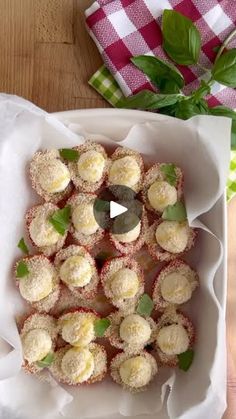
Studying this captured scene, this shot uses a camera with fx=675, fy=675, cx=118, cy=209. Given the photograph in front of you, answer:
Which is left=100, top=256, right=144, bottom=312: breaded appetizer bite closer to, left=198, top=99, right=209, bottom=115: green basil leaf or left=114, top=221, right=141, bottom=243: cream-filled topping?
left=114, top=221, right=141, bottom=243: cream-filled topping

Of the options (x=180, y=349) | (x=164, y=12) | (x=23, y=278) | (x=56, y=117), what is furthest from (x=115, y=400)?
(x=164, y=12)

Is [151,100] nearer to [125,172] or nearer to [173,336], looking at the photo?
[125,172]

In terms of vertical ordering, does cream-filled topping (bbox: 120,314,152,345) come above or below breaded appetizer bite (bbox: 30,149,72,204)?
below

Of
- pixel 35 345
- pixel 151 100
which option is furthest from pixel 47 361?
pixel 151 100

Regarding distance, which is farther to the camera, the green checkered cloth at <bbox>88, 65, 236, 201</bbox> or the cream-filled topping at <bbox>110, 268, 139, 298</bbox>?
the green checkered cloth at <bbox>88, 65, 236, 201</bbox>

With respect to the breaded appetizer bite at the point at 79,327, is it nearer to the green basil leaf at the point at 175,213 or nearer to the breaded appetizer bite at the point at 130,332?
the breaded appetizer bite at the point at 130,332

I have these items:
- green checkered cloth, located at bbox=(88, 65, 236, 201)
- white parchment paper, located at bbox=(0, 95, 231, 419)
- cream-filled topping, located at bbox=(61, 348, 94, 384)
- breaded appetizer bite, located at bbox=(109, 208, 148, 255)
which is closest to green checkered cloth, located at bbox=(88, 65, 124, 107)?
green checkered cloth, located at bbox=(88, 65, 236, 201)

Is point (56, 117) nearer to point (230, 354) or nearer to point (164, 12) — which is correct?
point (164, 12)
